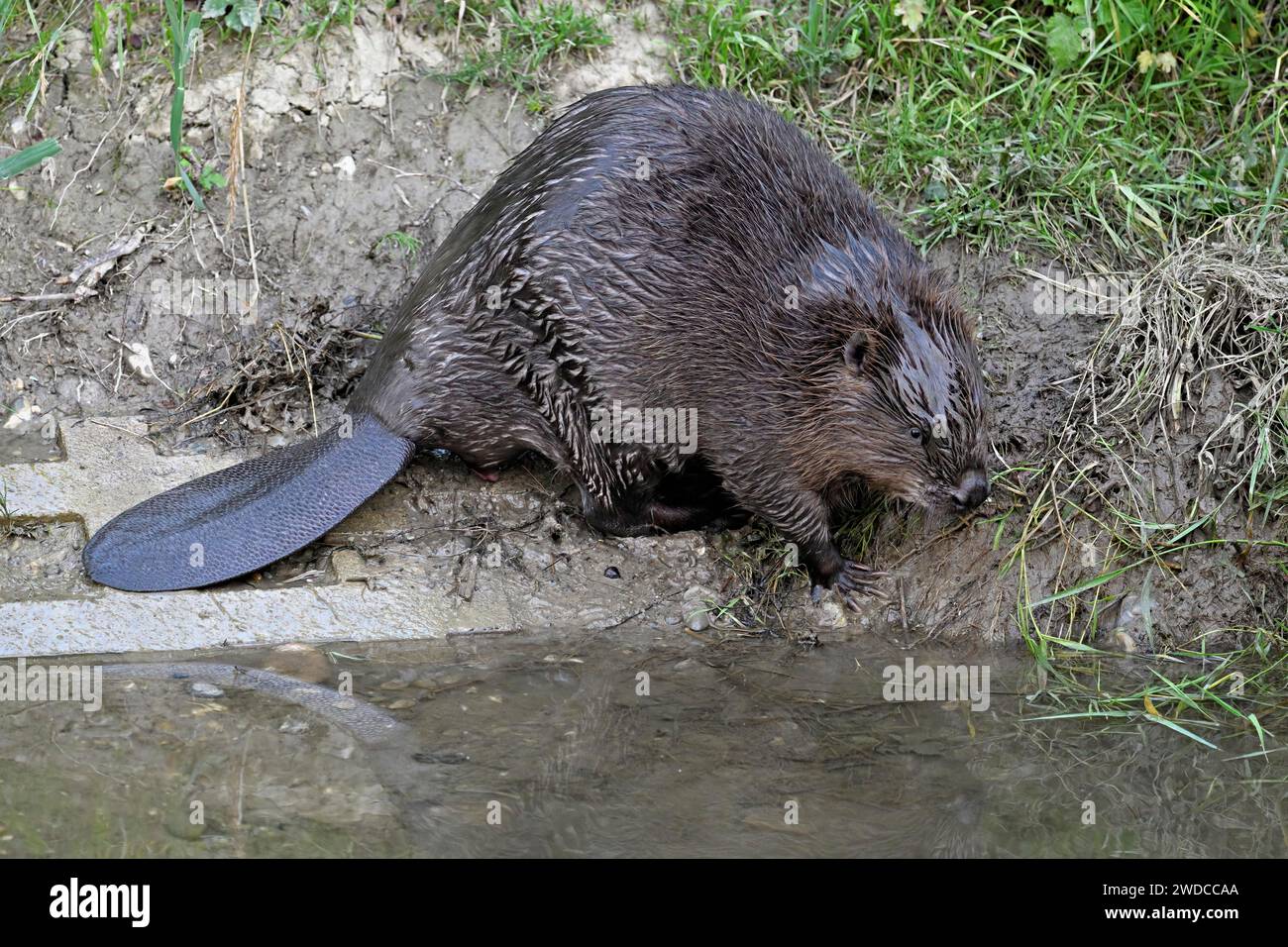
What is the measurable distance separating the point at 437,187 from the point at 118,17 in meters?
1.23

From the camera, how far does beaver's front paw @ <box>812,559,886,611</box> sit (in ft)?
12.5

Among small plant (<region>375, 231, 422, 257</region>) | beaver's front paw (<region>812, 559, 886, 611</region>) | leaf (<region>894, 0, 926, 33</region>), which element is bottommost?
beaver's front paw (<region>812, 559, 886, 611</region>)

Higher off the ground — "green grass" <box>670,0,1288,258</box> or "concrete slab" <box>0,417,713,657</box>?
"green grass" <box>670,0,1288,258</box>

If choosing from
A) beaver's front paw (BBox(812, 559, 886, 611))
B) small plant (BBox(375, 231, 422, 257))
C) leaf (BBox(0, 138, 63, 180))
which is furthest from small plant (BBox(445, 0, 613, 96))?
beaver's front paw (BBox(812, 559, 886, 611))

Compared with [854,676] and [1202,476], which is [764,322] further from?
[1202,476]

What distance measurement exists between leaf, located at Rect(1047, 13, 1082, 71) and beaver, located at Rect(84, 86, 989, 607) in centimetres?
116

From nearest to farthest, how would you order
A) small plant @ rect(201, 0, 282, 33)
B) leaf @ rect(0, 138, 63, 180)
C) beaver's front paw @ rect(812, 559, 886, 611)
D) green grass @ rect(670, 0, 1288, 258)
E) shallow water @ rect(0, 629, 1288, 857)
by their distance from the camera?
1. shallow water @ rect(0, 629, 1288, 857)
2. leaf @ rect(0, 138, 63, 180)
3. beaver's front paw @ rect(812, 559, 886, 611)
4. green grass @ rect(670, 0, 1288, 258)
5. small plant @ rect(201, 0, 282, 33)

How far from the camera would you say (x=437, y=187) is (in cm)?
456

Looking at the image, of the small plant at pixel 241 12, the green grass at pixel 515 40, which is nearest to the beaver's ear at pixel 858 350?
the green grass at pixel 515 40

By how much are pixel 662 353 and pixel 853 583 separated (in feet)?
2.83

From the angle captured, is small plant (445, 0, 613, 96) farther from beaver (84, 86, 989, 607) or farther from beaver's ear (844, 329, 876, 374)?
beaver's ear (844, 329, 876, 374)

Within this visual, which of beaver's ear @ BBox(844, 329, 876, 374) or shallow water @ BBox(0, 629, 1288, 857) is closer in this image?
shallow water @ BBox(0, 629, 1288, 857)

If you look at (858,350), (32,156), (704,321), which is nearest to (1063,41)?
(858,350)

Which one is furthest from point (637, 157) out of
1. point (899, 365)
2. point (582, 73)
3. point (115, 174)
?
point (115, 174)
